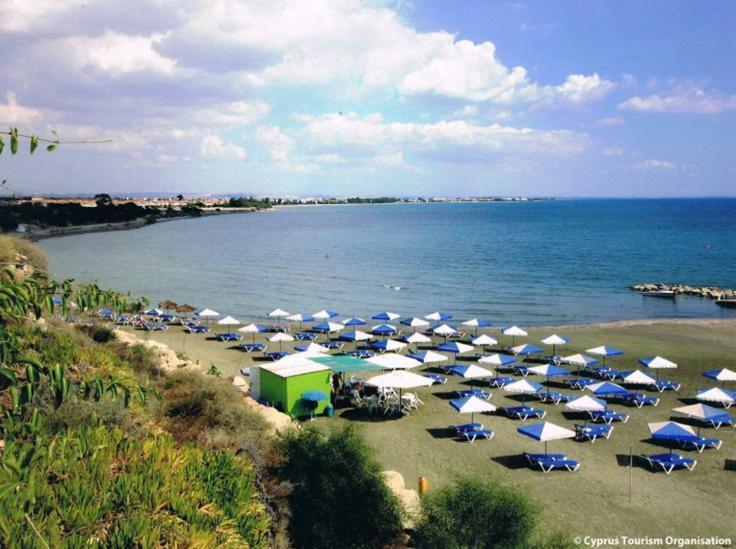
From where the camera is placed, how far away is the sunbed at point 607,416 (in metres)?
18.9

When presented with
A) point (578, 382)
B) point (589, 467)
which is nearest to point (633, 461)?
point (589, 467)

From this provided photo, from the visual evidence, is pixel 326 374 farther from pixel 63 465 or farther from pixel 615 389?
pixel 63 465

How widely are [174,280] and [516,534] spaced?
→ 164ft

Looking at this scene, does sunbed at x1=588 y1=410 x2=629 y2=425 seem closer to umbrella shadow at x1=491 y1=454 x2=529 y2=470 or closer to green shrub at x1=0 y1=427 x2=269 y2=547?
umbrella shadow at x1=491 y1=454 x2=529 y2=470

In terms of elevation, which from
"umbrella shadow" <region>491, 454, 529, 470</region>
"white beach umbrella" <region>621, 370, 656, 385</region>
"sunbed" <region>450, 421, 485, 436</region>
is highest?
"white beach umbrella" <region>621, 370, 656, 385</region>

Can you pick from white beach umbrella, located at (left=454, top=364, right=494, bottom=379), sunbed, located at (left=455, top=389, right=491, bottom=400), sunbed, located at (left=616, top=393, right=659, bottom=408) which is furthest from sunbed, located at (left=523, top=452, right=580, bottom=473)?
sunbed, located at (left=616, top=393, right=659, bottom=408)

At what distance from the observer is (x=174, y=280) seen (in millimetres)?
53594

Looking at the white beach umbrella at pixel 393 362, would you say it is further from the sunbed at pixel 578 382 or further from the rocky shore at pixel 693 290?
the rocky shore at pixel 693 290

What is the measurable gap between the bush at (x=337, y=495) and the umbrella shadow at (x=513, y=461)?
6.82 m

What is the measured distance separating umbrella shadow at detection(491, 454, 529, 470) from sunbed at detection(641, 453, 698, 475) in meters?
3.46

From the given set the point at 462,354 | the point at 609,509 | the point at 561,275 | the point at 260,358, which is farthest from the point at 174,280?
the point at 609,509

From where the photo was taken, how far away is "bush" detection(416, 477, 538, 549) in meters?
8.26

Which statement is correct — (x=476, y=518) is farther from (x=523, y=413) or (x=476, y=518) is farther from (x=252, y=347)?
(x=252, y=347)

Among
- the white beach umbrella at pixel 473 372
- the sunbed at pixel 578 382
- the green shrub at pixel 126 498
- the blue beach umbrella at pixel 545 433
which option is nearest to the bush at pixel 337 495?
the green shrub at pixel 126 498
